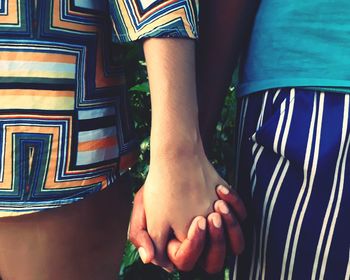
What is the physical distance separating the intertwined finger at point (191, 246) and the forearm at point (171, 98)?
0.31ft

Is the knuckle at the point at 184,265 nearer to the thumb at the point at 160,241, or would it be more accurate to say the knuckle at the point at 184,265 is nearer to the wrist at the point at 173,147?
the thumb at the point at 160,241

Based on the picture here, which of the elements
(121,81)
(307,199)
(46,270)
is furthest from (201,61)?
(46,270)

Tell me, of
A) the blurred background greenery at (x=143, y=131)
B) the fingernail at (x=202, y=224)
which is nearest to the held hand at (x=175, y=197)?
the fingernail at (x=202, y=224)

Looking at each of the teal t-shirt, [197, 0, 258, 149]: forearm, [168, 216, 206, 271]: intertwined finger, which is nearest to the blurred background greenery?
[197, 0, 258, 149]: forearm

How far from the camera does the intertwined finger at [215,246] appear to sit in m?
0.86

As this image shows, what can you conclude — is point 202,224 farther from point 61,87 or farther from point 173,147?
point 61,87

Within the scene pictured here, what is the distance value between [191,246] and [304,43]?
1.05ft

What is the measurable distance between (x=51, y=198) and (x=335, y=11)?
462mm

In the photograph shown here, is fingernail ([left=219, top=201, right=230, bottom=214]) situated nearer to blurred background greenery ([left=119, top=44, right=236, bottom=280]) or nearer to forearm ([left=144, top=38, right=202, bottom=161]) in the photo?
forearm ([left=144, top=38, right=202, bottom=161])

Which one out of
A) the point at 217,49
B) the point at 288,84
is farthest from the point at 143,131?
the point at 288,84

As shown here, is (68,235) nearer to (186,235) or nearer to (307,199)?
(186,235)

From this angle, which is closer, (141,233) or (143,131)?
(141,233)

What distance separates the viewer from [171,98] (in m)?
0.87

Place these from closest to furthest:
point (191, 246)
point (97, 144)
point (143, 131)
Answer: point (191, 246) → point (97, 144) → point (143, 131)
